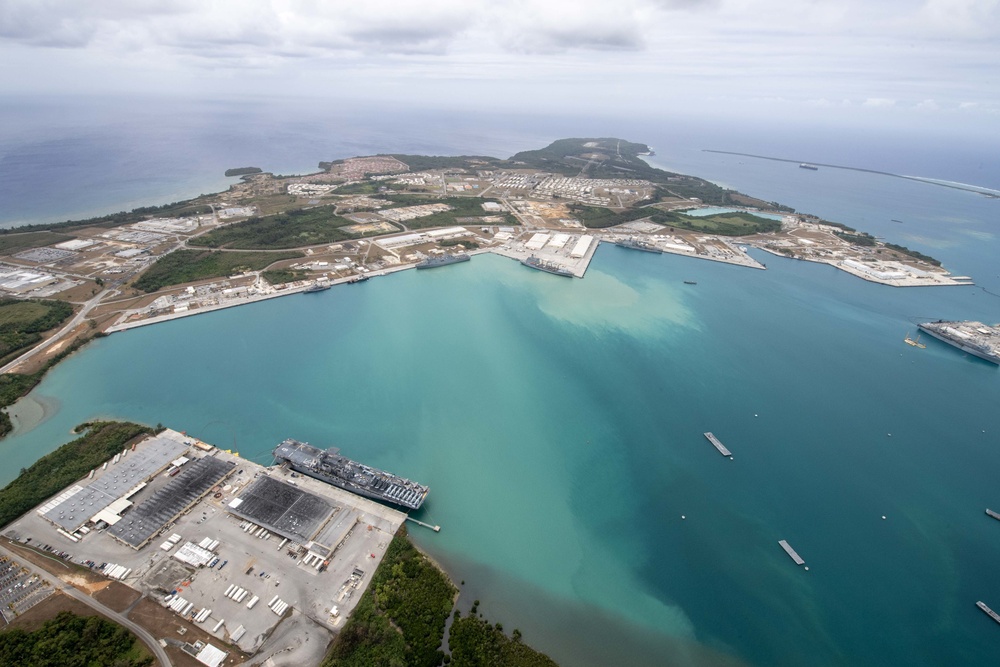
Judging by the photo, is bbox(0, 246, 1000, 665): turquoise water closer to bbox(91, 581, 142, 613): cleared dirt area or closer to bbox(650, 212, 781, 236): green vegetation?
bbox(91, 581, 142, 613): cleared dirt area

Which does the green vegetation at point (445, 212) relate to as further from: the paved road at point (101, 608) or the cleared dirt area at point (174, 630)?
the cleared dirt area at point (174, 630)

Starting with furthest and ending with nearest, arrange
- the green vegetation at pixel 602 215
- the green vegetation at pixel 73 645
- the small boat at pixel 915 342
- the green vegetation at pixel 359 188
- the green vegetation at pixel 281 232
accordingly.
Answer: the green vegetation at pixel 359 188, the green vegetation at pixel 602 215, the green vegetation at pixel 281 232, the small boat at pixel 915 342, the green vegetation at pixel 73 645

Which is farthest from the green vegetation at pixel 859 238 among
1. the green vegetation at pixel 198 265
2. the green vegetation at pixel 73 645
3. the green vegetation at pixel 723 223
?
the green vegetation at pixel 73 645

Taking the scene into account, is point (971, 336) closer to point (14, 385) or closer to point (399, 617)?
point (399, 617)

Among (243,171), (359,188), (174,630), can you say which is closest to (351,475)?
(174,630)

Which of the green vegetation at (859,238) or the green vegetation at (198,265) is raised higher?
the green vegetation at (859,238)

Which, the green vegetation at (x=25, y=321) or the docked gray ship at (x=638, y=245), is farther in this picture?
the docked gray ship at (x=638, y=245)

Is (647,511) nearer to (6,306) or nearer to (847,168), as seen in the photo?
(6,306)
